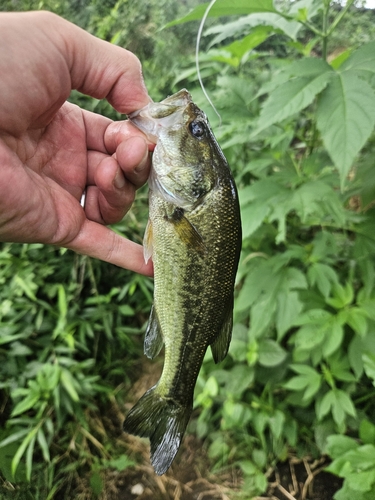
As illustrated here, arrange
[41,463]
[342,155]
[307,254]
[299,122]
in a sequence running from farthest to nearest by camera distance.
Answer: [299,122] < [41,463] < [307,254] < [342,155]

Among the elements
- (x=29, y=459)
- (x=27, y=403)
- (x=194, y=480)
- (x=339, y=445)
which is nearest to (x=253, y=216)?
(x=339, y=445)

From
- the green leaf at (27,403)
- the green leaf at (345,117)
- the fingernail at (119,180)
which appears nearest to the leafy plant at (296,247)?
the green leaf at (345,117)

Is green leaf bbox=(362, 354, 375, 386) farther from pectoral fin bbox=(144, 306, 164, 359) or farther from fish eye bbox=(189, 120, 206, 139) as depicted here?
fish eye bbox=(189, 120, 206, 139)

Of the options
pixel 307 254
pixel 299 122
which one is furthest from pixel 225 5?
pixel 299 122

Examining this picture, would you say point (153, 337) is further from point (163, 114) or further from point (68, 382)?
point (68, 382)

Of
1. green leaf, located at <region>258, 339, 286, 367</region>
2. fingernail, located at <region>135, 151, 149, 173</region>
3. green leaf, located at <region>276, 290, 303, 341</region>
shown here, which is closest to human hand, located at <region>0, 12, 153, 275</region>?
fingernail, located at <region>135, 151, 149, 173</region>

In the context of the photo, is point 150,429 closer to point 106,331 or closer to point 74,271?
point 106,331
